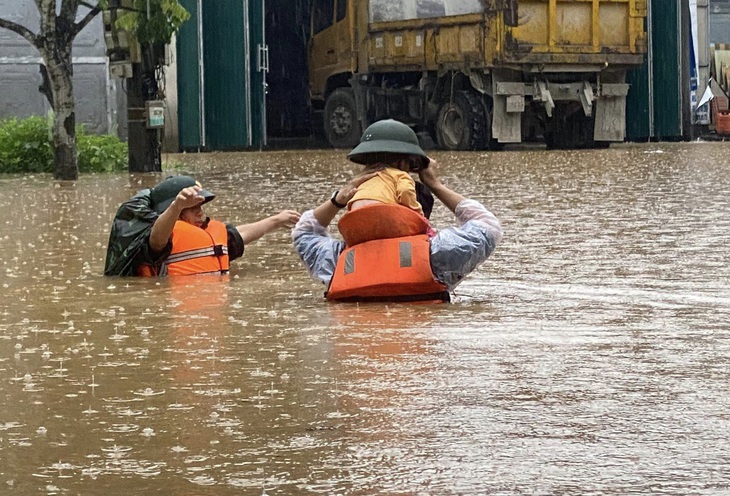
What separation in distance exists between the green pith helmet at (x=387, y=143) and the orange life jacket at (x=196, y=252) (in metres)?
1.55

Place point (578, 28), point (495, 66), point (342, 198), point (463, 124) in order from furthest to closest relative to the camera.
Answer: point (463, 124) → point (578, 28) → point (495, 66) → point (342, 198)

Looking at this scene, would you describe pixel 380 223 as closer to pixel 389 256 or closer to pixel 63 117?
pixel 389 256

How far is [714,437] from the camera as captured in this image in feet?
14.5

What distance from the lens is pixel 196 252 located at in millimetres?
8859

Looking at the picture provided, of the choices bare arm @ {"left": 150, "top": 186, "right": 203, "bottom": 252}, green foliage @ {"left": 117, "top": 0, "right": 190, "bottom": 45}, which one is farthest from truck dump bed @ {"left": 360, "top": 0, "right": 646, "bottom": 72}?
bare arm @ {"left": 150, "top": 186, "right": 203, "bottom": 252}

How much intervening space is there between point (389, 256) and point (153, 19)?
12.3m

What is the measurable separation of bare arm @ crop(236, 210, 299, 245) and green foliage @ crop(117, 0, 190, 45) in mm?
10274

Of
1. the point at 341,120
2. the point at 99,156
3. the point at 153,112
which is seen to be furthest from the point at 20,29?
the point at 341,120

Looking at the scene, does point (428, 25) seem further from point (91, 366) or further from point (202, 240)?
point (91, 366)

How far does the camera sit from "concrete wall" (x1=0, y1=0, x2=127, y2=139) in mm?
28594

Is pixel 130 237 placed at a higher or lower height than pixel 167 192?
lower

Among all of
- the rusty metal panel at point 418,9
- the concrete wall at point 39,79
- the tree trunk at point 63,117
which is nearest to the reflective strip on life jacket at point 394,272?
the tree trunk at point 63,117

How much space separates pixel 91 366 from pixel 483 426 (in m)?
1.76

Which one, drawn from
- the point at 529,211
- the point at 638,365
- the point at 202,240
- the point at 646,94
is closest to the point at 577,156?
the point at 646,94
